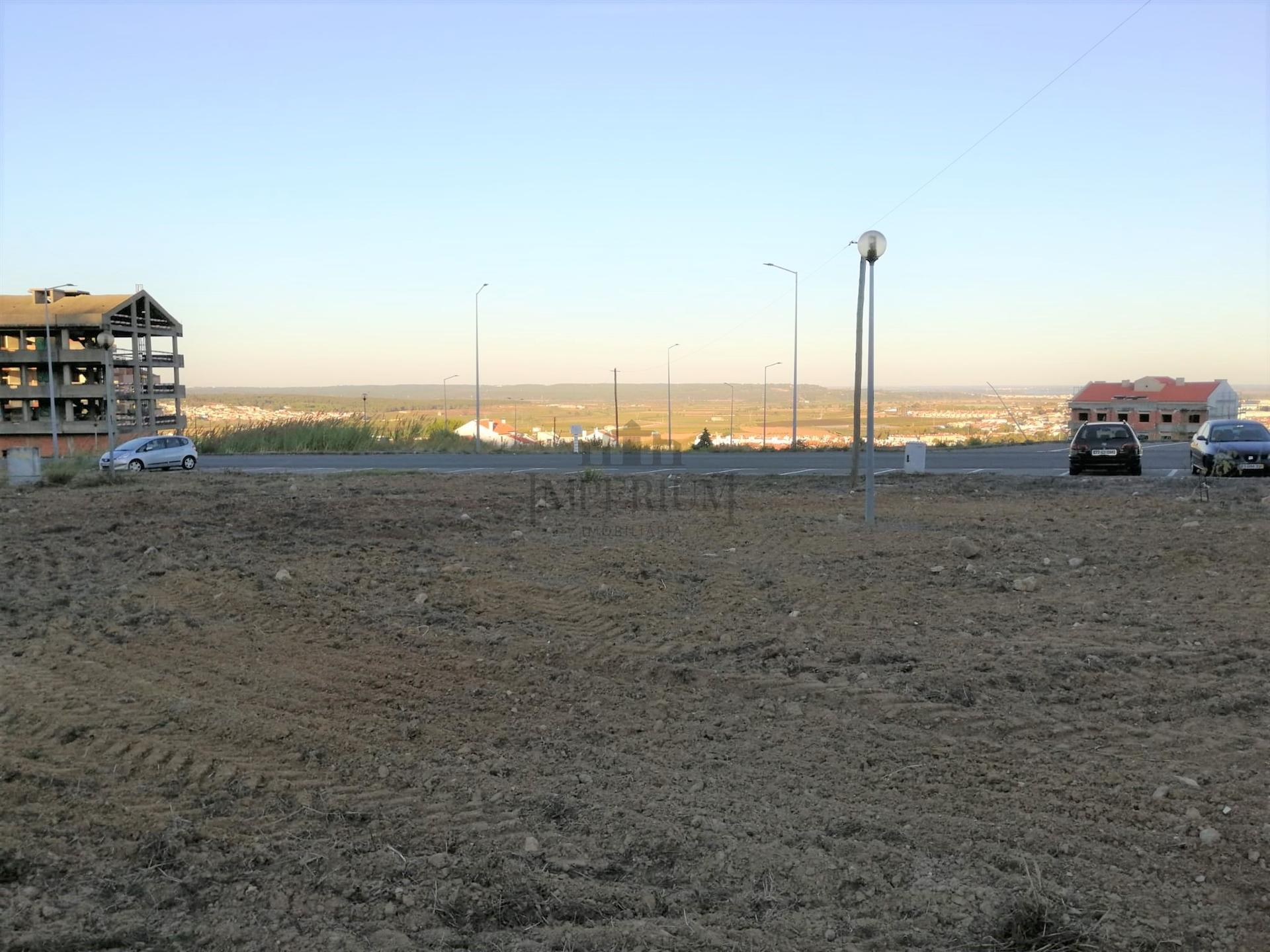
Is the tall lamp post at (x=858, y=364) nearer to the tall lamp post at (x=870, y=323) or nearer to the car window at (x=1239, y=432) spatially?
the tall lamp post at (x=870, y=323)

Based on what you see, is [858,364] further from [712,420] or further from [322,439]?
[712,420]

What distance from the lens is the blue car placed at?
81.7 feet

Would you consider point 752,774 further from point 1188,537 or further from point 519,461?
point 519,461

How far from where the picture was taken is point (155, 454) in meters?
36.0

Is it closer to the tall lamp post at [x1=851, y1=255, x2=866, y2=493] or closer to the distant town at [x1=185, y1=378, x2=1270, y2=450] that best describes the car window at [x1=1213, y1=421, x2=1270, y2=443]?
the tall lamp post at [x1=851, y1=255, x2=866, y2=493]

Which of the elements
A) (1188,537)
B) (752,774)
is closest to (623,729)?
(752,774)

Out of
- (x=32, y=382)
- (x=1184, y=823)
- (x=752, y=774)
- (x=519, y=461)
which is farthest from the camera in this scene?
(x=32, y=382)

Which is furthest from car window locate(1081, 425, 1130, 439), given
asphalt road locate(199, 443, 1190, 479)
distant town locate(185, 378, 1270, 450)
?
distant town locate(185, 378, 1270, 450)

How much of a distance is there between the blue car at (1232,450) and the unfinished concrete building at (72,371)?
57667 mm

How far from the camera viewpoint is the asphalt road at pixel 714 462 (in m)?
31.5

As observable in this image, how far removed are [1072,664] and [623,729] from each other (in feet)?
11.5

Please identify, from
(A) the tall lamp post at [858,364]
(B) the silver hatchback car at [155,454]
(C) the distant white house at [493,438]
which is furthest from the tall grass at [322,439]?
(A) the tall lamp post at [858,364]

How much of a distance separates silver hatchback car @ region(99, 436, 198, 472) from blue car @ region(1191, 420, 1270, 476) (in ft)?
105

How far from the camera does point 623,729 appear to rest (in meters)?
6.44
